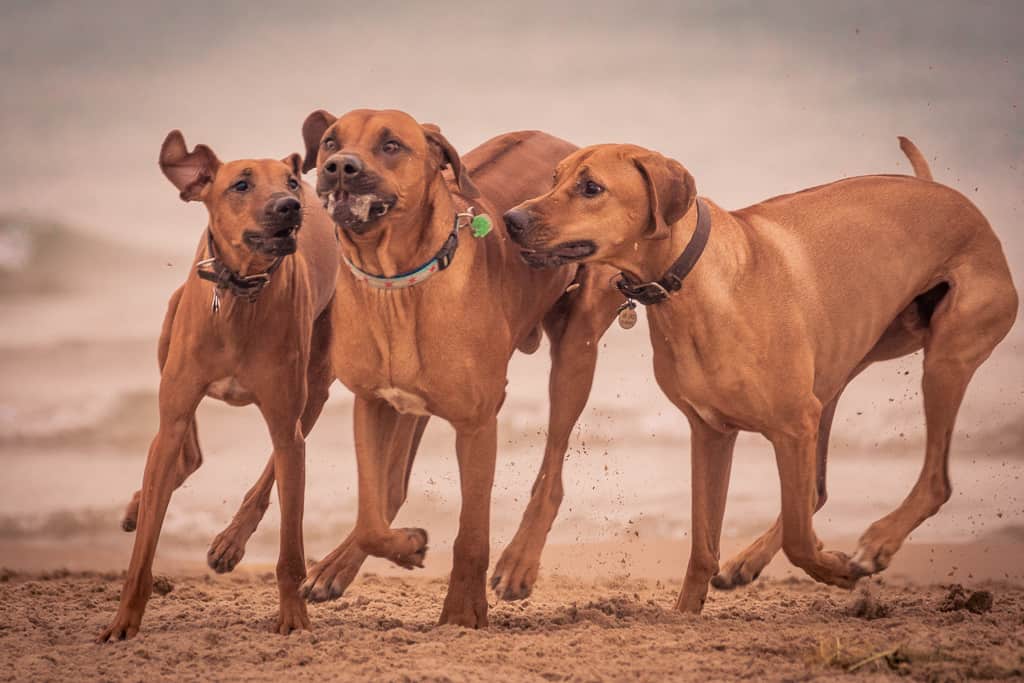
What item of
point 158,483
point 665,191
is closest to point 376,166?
point 665,191

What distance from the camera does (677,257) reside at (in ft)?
20.9

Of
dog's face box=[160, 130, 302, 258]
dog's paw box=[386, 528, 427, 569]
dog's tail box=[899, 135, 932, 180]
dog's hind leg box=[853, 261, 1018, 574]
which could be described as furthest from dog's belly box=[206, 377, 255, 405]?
dog's tail box=[899, 135, 932, 180]

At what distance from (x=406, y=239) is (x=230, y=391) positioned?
1.15 metres

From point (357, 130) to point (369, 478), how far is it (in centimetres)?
151

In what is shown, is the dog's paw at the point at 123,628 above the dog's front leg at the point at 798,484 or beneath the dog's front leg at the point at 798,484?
beneath

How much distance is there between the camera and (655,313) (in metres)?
6.55

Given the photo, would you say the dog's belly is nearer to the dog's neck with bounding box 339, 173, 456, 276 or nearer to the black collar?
the dog's neck with bounding box 339, 173, 456, 276

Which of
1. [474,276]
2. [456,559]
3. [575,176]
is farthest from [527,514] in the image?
[575,176]

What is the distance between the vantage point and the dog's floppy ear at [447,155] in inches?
257

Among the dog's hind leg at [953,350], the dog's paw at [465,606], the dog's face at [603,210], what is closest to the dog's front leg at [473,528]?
the dog's paw at [465,606]

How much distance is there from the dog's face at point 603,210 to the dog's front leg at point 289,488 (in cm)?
144

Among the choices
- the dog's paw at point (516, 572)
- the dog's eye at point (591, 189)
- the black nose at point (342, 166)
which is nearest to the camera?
the black nose at point (342, 166)

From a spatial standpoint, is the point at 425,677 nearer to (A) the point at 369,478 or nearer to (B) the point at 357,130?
(A) the point at 369,478

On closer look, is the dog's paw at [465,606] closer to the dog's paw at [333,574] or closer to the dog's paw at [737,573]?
the dog's paw at [333,574]
